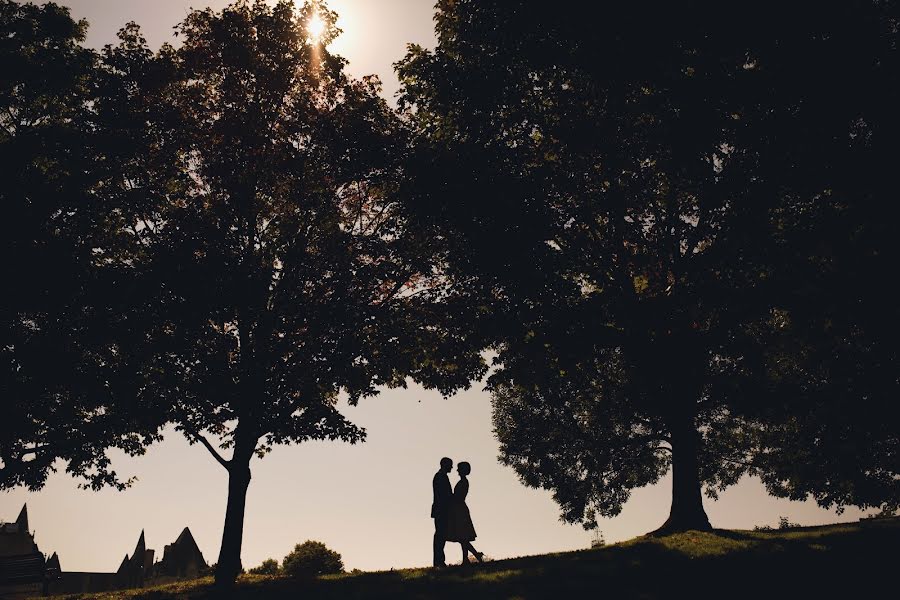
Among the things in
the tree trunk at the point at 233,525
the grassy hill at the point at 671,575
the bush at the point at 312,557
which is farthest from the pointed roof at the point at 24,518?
the grassy hill at the point at 671,575

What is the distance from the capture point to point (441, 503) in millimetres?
14969

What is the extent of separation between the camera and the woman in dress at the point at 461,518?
48.6ft

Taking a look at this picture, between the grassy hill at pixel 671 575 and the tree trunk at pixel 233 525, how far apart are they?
196 cm

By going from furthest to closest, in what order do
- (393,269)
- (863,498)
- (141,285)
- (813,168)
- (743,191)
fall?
1. (863,498)
2. (393,269)
3. (141,285)
4. (743,191)
5. (813,168)

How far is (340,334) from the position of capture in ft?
64.4

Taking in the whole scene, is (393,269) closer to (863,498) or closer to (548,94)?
(548,94)

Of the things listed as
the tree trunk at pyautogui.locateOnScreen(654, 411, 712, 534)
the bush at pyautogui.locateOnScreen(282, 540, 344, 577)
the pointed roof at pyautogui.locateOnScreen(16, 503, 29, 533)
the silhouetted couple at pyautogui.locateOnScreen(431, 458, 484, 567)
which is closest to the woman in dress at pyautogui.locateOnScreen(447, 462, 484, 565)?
the silhouetted couple at pyautogui.locateOnScreen(431, 458, 484, 567)

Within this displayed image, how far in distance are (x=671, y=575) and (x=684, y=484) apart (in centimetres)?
888

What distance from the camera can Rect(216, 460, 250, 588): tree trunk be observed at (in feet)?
55.5

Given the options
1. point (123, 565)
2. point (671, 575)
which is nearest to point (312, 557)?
point (671, 575)

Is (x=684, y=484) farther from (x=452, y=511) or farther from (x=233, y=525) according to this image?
(x=233, y=525)

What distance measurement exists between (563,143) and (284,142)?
939cm

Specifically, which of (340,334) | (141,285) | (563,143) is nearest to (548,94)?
(563,143)

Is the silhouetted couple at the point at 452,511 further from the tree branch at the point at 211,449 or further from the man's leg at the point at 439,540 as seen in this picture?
the tree branch at the point at 211,449
